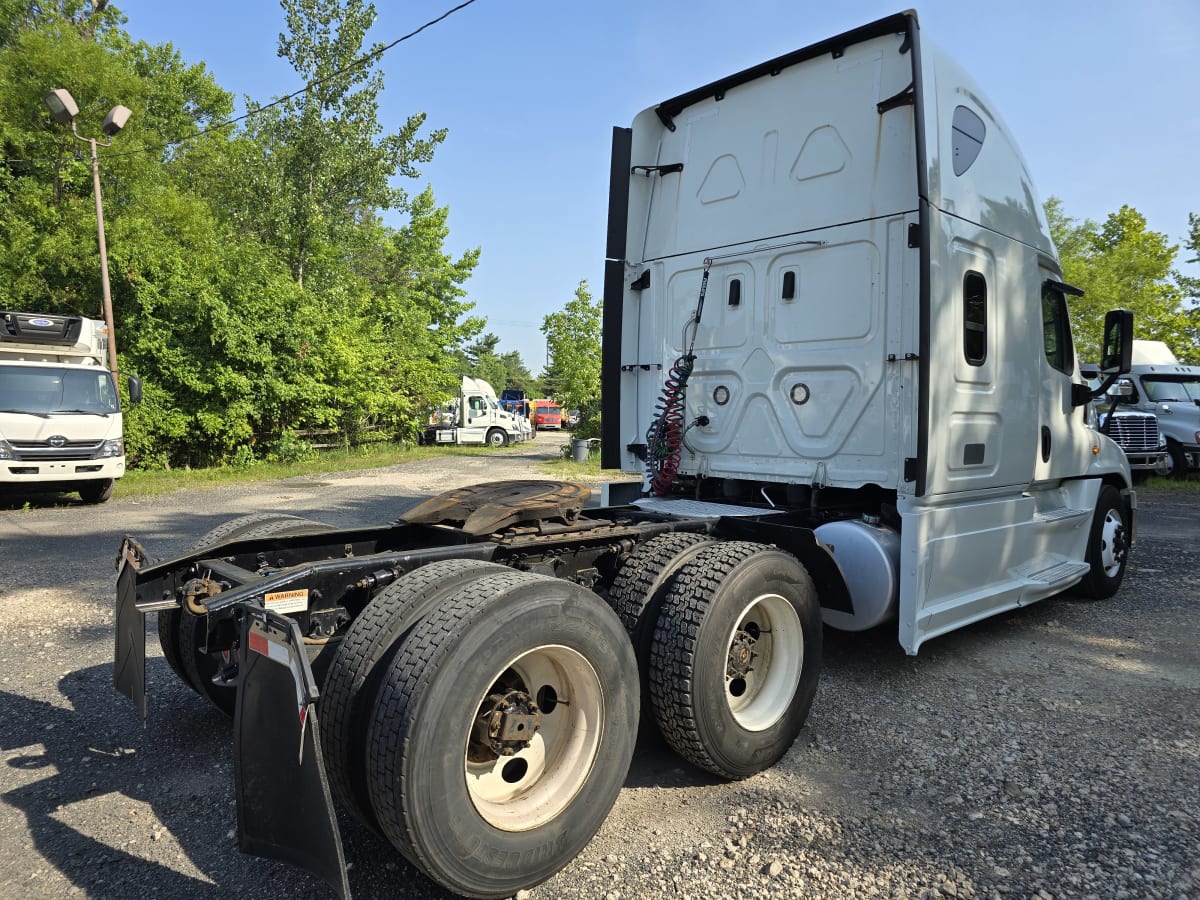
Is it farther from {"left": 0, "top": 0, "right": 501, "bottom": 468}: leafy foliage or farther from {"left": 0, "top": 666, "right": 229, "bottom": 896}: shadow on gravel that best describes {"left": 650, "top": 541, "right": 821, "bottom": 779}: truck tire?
{"left": 0, "top": 0, "right": 501, "bottom": 468}: leafy foliage

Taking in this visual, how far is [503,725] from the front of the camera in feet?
8.20

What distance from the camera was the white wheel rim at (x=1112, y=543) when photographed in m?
6.24

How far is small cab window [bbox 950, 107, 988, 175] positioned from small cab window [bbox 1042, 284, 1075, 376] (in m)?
1.24

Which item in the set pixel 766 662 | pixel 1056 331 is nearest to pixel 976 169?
pixel 1056 331

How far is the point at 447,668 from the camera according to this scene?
2273 millimetres

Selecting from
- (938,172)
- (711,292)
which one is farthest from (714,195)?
(938,172)

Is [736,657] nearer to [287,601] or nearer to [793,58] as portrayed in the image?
[287,601]

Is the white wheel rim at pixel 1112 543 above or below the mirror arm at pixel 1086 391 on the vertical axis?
below

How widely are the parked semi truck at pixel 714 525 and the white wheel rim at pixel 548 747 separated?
11mm

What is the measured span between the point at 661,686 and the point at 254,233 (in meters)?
28.1

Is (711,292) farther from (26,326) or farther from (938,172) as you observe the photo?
(26,326)

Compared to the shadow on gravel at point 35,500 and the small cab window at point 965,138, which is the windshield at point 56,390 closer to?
the shadow on gravel at point 35,500

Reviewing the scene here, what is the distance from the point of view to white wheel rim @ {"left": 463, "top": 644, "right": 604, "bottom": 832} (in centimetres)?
258

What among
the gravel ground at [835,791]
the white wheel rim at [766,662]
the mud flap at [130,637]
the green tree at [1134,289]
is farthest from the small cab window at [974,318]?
the green tree at [1134,289]
